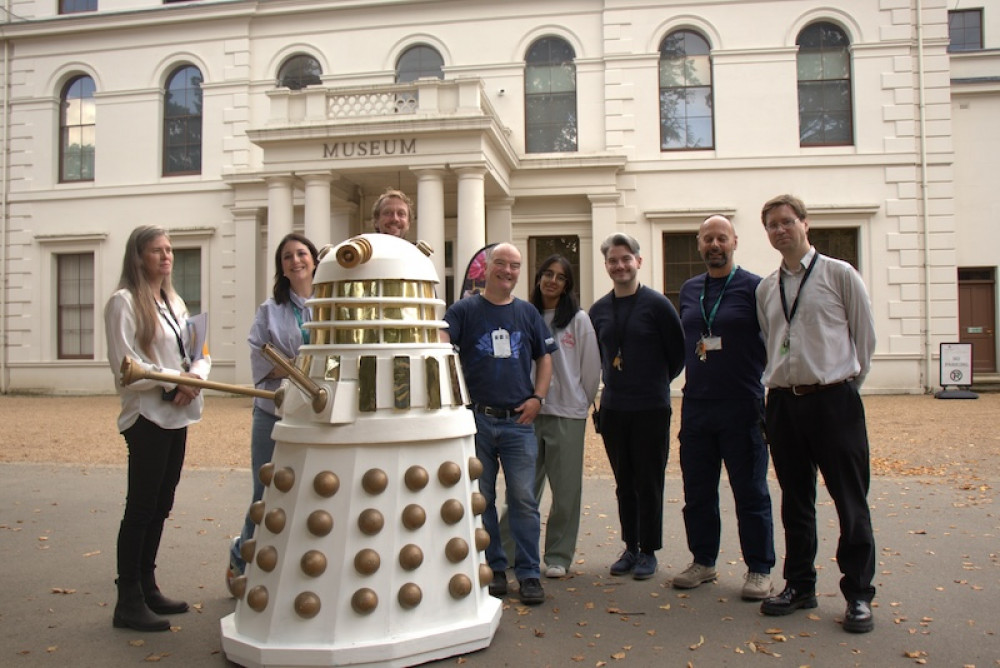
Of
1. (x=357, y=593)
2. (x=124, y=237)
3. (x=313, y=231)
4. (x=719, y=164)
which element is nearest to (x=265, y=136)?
(x=313, y=231)

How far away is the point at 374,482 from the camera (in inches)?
116

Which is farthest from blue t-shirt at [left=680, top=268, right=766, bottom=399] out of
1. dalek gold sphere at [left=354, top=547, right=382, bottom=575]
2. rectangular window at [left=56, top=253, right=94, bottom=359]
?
rectangular window at [left=56, top=253, right=94, bottom=359]

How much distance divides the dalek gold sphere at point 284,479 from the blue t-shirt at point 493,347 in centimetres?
144

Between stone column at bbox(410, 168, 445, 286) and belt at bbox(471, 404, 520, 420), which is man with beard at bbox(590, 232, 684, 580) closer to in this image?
belt at bbox(471, 404, 520, 420)

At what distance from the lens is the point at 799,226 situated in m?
4.01

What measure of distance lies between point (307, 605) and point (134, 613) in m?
1.34

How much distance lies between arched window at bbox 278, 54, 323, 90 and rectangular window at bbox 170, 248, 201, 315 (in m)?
4.83

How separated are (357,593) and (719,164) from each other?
16.4m

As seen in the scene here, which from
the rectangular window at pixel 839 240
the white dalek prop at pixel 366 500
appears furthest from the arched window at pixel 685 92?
the white dalek prop at pixel 366 500

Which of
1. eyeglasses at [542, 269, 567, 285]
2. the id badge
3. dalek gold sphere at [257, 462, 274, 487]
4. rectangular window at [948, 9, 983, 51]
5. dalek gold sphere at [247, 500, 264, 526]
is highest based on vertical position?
rectangular window at [948, 9, 983, 51]

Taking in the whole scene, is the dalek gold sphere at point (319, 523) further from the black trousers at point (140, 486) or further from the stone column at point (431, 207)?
the stone column at point (431, 207)

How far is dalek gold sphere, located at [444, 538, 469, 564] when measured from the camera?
308 centimetres

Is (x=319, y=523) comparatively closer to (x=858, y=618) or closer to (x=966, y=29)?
(x=858, y=618)

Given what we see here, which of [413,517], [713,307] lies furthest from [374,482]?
[713,307]
